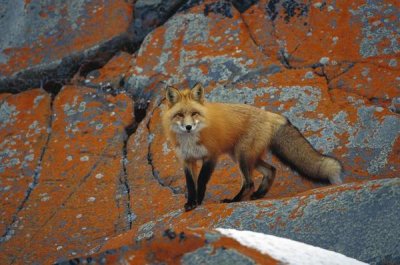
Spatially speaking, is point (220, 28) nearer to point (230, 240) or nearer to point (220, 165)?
point (220, 165)

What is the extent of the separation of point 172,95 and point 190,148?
58 cm

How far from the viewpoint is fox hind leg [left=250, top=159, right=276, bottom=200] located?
5846 millimetres

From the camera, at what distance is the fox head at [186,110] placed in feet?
19.0

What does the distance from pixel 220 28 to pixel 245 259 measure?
207 inches

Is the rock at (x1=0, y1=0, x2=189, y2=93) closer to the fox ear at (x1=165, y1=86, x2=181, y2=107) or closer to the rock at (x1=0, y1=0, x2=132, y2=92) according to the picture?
the rock at (x1=0, y1=0, x2=132, y2=92)

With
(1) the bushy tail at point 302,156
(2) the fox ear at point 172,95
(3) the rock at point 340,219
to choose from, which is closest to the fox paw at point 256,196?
(1) the bushy tail at point 302,156

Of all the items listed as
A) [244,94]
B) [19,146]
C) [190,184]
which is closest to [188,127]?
[190,184]

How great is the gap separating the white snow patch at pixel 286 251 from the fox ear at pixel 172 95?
3.30 meters

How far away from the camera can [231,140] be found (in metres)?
5.89

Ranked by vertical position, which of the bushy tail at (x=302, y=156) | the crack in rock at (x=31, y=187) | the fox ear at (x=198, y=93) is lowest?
the crack in rock at (x=31, y=187)

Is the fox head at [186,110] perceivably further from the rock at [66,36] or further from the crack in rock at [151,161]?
the rock at [66,36]

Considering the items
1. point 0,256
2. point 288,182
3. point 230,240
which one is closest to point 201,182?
point 288,182

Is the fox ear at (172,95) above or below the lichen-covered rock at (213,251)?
below

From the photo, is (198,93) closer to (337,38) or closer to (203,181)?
(203,181)
